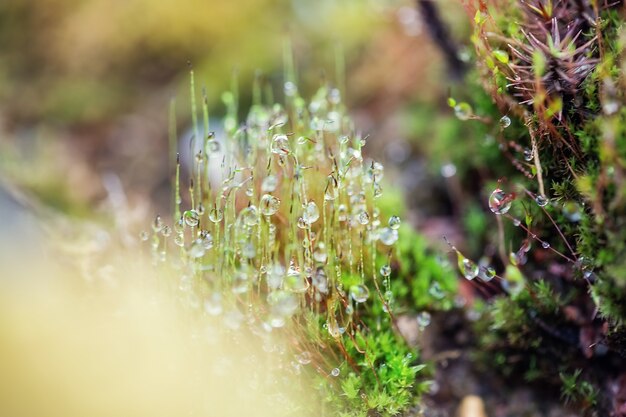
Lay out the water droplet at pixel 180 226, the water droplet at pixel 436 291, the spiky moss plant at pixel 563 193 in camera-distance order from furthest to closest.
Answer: the water droplet at pixel 436 291
the water droplet at pixel 180 226
the spiky moss plant at pixel 563 193

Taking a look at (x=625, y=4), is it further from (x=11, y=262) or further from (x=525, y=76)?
(x=11, y=262)

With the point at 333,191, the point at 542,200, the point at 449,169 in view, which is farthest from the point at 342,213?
the point at 449,169

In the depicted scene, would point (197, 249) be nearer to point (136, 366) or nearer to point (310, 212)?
point (310, 212)

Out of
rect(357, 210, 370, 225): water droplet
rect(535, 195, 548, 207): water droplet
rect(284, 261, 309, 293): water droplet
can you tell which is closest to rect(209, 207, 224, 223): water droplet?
rect(284, 261, 309, 293): water droplet

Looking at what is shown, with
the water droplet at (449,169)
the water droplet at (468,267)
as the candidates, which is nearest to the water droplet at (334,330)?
the water droplet at (468,267)

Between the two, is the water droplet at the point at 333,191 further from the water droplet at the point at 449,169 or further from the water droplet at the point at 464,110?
the water droplet at the point at 449,169

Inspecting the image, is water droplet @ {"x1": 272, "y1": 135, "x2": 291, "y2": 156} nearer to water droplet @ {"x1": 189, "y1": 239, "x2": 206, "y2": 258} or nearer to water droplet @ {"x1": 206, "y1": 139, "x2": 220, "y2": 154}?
water droplet @ {"x1": 206, "y1": 139, "x2": 220, "y2": 154}
